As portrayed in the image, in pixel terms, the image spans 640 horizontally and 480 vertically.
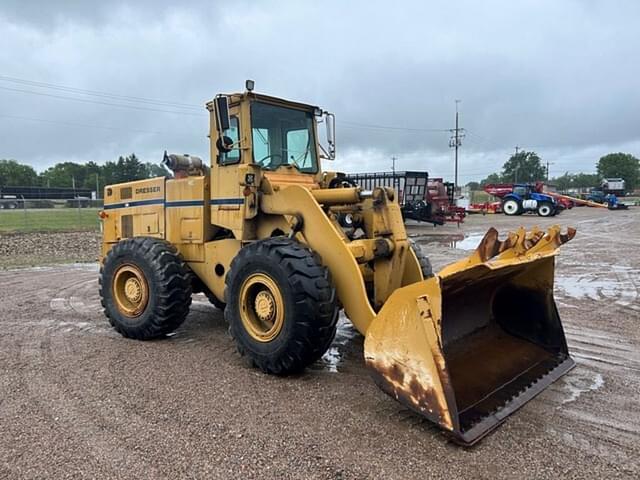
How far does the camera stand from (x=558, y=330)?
456 centimetres

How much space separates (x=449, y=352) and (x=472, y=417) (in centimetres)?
92

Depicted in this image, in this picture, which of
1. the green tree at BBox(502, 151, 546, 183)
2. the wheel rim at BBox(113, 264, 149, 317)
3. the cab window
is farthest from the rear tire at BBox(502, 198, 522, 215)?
the green tree at BBox(502, 151, 546, 183)

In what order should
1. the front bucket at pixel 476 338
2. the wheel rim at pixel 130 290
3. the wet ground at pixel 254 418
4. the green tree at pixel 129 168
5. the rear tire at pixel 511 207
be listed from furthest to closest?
the green tree at pixel 129 168
the rear tire at pixel 511 207
the wheel rim at pixel 130 290
the front bucket at pixel 476 338
the wet ground at pixel 254 418

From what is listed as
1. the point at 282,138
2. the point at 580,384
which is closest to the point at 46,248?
the point at 282,138

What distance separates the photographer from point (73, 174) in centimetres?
9238

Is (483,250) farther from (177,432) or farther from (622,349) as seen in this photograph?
(622,349)

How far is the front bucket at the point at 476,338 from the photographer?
3.22 m

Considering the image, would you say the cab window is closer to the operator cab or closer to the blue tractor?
the operator cab

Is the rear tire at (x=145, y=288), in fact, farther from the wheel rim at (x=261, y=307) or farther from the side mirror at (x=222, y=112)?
the side mirror at (x=222, y=112)

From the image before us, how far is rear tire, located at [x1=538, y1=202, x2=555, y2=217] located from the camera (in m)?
31.1

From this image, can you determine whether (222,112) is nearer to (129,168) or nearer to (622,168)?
(129,168)

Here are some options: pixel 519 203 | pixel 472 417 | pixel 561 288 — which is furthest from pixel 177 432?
pixel 519 203

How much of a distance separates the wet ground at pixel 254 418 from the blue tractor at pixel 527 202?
2761 centimetres

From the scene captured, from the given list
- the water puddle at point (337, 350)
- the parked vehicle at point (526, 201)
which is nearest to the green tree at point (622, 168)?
the parked vehicle at point (526, 201)
